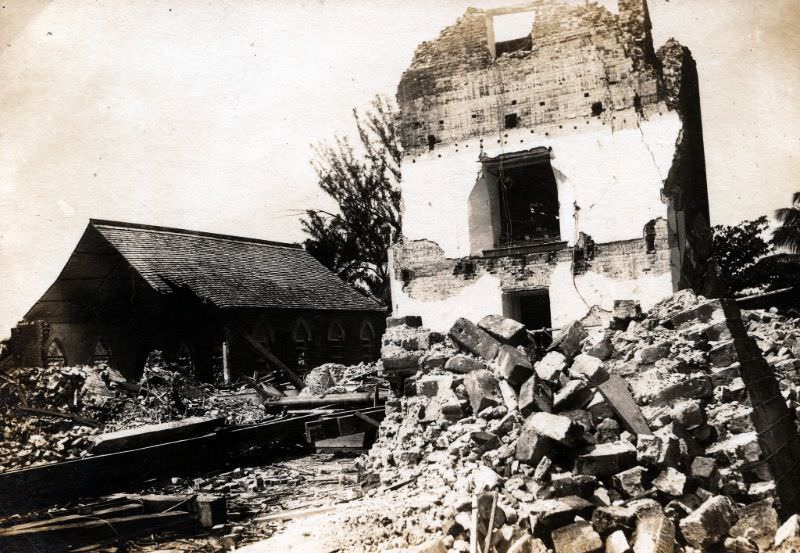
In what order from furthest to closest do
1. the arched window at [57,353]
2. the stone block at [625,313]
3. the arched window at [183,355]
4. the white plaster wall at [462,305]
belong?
the arched window at [183,355], the arched window at [57,353], the white plaster wall at [462,305], the stone block at [625,313]

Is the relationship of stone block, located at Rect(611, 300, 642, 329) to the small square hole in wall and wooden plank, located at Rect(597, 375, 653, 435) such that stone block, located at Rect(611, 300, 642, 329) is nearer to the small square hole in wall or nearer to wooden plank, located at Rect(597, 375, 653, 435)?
wooden plank, located at Rect(597, 375, 653, 435)

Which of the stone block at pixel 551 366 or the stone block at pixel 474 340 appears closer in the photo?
the stone block at pixel 551 366

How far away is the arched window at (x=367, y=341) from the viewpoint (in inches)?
893

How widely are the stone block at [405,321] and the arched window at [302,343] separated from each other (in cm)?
1063

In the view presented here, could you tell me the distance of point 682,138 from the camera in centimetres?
904

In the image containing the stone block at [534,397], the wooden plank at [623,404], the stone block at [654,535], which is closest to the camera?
the stone block at [654,535]

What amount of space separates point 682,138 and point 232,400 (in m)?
A: 10.9

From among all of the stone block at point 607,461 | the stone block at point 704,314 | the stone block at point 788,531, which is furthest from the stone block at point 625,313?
the stone block at point 788,531

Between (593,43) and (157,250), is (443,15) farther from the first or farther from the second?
(157,250)

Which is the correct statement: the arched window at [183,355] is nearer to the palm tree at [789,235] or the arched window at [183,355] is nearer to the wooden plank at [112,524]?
the wooden plank at [112,524]

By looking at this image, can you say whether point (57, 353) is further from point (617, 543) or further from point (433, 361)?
point (617, 543)

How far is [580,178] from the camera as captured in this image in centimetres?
950

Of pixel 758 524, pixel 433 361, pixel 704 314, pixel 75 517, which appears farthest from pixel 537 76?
pixel 75 517

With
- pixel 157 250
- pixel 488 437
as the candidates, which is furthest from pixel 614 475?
pixel 157 250
